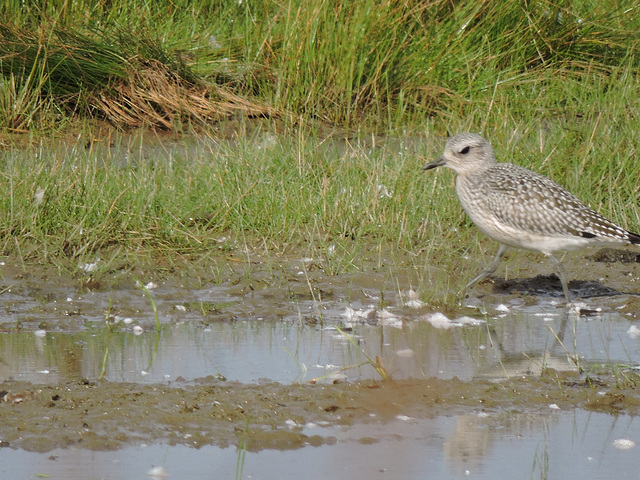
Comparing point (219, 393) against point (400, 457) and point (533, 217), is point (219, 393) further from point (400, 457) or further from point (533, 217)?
point (533, 217)

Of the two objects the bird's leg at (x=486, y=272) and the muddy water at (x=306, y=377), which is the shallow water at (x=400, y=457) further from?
the bird's leg at (x=486, y=272)

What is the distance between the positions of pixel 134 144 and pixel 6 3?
1921 mm

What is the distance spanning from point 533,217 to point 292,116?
11.2 ft

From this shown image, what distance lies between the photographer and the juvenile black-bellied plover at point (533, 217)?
693cm

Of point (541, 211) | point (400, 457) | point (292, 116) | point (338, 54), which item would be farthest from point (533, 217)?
point (338, 54)

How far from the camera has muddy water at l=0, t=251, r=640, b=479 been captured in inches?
165

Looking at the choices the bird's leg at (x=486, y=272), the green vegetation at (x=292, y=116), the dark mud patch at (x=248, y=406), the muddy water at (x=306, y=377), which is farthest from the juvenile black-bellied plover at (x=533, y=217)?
the dark mud patch at (x=248, y=406)

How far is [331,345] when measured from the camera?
19.0ft

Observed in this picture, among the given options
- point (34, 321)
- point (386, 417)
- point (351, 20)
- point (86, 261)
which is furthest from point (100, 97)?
point (386, 417)

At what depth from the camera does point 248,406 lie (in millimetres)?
4664

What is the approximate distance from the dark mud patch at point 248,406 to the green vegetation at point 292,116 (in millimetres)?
2147

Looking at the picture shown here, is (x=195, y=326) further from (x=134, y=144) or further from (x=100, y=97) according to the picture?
(x=100, y=97)

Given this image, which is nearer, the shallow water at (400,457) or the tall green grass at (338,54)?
the shallow water at (400,457)

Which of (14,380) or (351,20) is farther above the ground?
(351,20)
